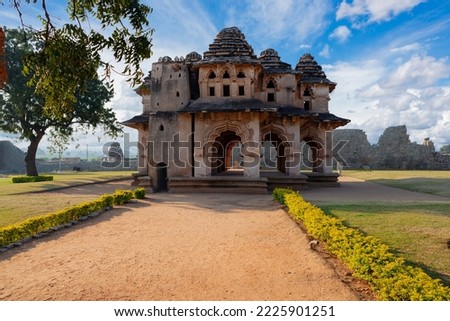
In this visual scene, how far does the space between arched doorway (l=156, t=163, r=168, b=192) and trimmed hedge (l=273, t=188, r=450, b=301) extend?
13.2 m

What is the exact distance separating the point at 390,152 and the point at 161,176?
32642 mm

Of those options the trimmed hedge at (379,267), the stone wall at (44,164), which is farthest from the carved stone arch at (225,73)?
the stone wall at (44,164)

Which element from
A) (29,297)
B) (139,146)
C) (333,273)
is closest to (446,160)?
(139,146)

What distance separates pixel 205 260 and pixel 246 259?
85 cm

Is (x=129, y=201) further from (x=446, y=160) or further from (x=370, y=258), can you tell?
(x=446, y=160)

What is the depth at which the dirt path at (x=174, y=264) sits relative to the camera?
520 centimetres

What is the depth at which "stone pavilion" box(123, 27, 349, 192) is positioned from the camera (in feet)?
61.3

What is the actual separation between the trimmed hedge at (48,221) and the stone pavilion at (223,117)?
5895 millimetres

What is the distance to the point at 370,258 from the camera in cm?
540

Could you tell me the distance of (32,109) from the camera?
1106 inches

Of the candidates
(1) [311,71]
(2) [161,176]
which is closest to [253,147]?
(2) [161,176]

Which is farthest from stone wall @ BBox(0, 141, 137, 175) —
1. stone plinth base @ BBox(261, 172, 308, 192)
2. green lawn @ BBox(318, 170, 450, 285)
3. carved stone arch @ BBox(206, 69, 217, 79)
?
green lawn @ BBox(318, 170, 450, 285)

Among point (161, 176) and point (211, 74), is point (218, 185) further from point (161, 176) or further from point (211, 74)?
point (211, 74)

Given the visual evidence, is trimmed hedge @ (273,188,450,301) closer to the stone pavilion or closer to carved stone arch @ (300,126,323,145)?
the stone pavilion
